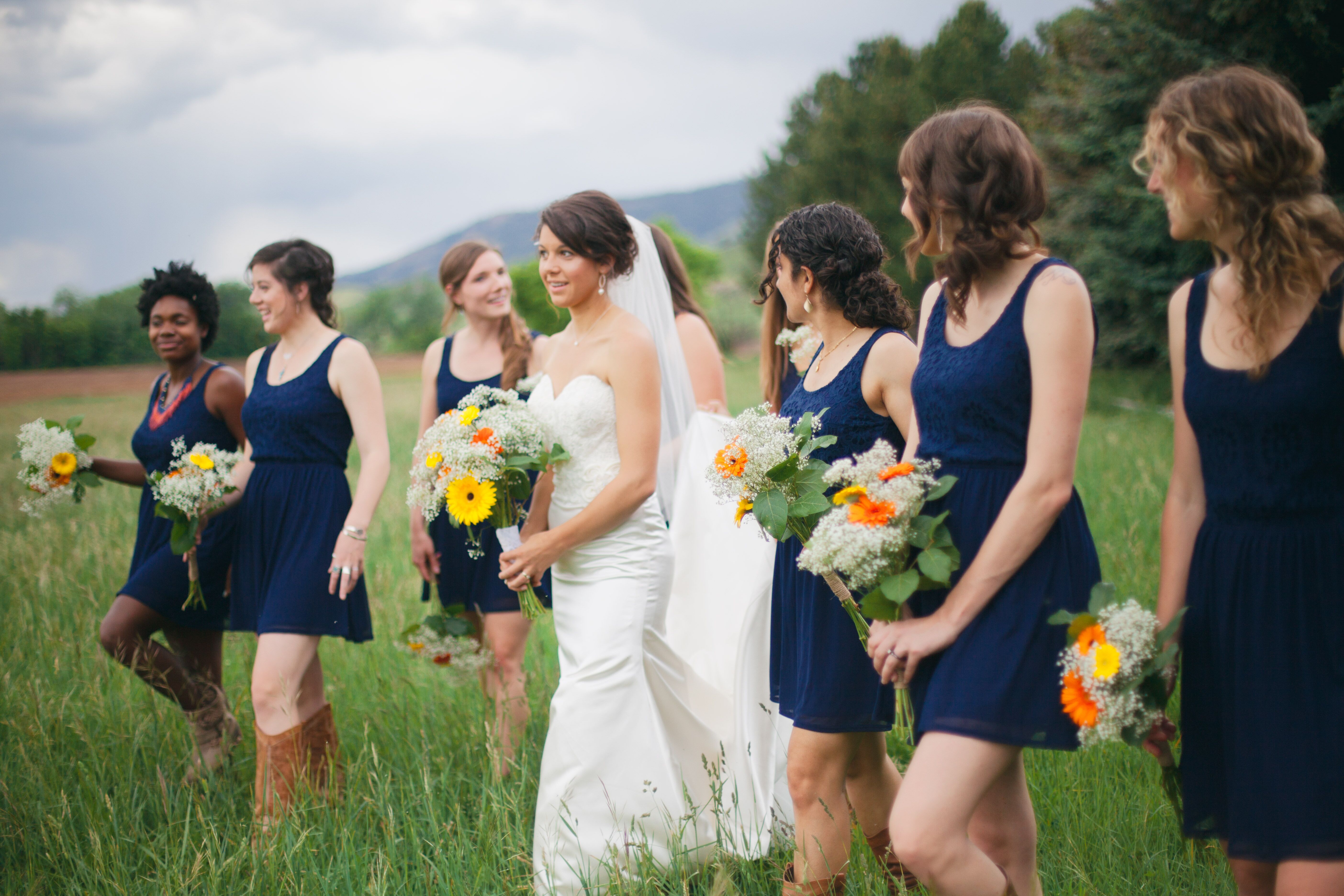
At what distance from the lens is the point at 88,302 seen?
6.10 meters

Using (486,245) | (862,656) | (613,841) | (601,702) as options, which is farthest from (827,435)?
(486,245)

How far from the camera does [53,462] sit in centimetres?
434

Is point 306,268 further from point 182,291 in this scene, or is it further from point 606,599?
point 606,599

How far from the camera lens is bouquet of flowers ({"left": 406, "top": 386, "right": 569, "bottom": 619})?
328 centimetres

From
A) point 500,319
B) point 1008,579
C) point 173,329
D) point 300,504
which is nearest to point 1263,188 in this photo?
point 1008,579

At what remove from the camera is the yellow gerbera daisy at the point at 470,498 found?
3277 mm

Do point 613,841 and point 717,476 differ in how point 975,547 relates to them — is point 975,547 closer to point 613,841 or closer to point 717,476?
point 717,476

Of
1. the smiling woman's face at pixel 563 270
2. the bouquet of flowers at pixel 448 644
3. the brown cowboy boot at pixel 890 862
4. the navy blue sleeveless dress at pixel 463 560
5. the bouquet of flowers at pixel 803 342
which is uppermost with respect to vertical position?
the smiling woman's face at pixel 563 270

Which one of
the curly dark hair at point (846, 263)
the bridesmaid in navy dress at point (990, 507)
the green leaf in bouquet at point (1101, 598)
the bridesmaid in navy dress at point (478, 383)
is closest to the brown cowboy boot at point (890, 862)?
the bridesmaid in navy dress at point (990, 507)

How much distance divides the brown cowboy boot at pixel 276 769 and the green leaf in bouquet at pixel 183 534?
91 centimetres

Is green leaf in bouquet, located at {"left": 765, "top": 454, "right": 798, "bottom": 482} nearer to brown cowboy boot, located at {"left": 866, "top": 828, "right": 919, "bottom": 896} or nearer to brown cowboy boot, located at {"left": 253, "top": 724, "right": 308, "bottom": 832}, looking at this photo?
brown cowboy boot, located at {"left": 866, "top": 828, "right": 919, "bottom": 896}

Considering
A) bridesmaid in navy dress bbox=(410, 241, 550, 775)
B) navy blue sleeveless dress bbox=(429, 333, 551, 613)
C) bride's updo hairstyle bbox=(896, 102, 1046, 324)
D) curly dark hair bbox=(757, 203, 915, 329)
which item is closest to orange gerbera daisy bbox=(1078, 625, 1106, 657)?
bride's updo hairstyle bbox=(896, 102, 1046, 324)

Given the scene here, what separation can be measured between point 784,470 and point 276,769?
278cm

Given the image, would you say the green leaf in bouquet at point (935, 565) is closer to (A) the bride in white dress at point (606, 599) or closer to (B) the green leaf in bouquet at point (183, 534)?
(A) the bride in white dress at point (606, 599)
